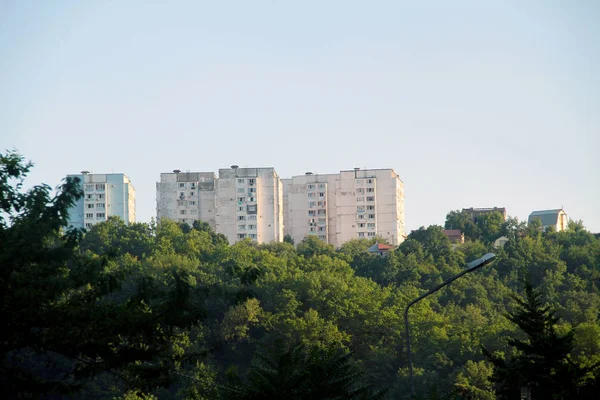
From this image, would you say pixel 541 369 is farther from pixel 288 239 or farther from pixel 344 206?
pixel 344 206

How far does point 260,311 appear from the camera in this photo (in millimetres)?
86438

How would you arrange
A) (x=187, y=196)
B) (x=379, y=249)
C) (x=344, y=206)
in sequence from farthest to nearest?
(x=344, y=206)
(x=187, y=196)
(x=379, y=249)

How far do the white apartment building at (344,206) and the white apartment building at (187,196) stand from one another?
11.9 m

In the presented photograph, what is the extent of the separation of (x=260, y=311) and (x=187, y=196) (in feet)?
206

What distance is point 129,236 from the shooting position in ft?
373

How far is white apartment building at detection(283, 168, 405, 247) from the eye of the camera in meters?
150

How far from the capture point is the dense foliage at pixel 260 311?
2516cm

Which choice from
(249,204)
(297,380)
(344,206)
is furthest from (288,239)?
(297,380)

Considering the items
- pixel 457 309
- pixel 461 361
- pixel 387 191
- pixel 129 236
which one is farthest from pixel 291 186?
pixel 461 361

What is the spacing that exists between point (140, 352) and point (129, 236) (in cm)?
8913

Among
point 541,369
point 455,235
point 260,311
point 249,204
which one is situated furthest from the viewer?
point 249,204

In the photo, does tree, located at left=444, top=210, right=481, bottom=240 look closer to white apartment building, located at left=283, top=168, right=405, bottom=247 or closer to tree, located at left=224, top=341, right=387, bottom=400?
white apartment building, located at left=283, top=168, right=405, bottom=247

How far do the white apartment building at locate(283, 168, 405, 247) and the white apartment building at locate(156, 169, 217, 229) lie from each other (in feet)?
39.1

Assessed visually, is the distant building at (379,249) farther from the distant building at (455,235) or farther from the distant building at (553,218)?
the distant building at (553,218)
